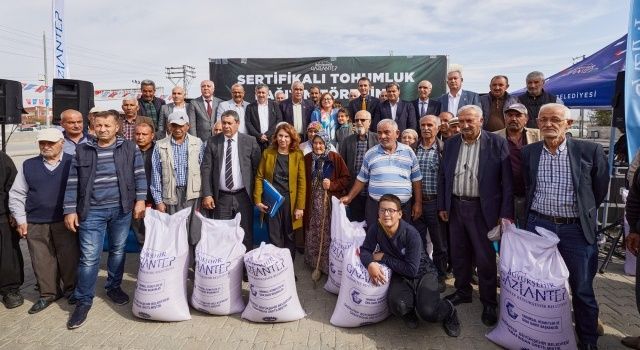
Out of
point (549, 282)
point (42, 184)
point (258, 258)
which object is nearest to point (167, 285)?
point (258, 258)

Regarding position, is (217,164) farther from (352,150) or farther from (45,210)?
(45,210)

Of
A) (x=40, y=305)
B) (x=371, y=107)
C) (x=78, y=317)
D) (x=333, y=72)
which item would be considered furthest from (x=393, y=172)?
(x=333, y=72)

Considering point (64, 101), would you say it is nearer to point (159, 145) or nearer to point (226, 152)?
point (159, 145)

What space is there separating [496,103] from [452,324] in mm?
2852

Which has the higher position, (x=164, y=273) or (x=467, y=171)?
(x=467, y=171)

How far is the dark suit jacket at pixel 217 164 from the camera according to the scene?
12.3 ft

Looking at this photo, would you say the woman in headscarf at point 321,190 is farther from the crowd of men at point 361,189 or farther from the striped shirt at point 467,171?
the striped shirt at point 467,171

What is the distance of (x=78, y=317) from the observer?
3.12 meters

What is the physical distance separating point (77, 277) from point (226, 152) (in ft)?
5.79

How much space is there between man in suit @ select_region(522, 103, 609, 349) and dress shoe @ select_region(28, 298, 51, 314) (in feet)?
13.6

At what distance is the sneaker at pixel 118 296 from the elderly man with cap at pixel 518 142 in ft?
11.3

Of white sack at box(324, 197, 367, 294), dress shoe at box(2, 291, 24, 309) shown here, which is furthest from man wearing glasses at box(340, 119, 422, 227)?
dress shoe at box(2, 291, 24, 309)

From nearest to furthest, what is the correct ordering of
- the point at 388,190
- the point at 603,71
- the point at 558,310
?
the point at 558,310 → the point at 388,190 → the point at 603,71

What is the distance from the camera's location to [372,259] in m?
3.01
